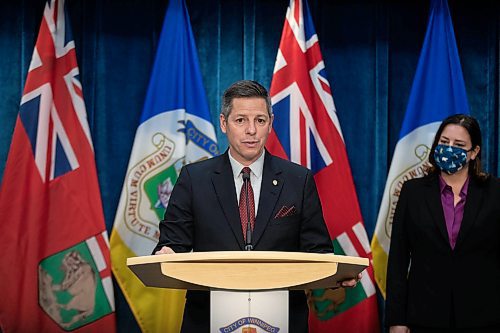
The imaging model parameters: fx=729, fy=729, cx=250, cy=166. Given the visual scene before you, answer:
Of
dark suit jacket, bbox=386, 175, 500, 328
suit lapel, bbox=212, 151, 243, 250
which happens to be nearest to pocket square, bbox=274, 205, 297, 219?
suit lapel, bbox=212, 151, 243, 250

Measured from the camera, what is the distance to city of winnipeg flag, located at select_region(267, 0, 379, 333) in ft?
13.4

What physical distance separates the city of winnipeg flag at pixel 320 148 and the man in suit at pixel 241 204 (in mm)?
1660

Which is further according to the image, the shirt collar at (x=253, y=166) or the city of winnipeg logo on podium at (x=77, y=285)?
the city of winnipeg logo on podium at (x=77, y=285)

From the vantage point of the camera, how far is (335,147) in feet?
13.6

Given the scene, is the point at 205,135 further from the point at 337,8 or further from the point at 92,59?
the point at 337,8

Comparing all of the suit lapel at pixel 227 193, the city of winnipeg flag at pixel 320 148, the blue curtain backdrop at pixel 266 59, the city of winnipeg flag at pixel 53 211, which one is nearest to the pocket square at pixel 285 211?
the suit lapel at pixel 227 193

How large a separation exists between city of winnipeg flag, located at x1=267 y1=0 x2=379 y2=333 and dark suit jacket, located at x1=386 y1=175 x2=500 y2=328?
752 mm

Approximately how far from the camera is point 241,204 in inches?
90.2

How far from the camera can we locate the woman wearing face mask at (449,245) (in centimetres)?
321

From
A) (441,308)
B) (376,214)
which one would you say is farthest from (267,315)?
(376,214)

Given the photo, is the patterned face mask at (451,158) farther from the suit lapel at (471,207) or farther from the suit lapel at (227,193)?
the suit lapel at (227,193)

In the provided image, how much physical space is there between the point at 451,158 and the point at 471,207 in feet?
0.78

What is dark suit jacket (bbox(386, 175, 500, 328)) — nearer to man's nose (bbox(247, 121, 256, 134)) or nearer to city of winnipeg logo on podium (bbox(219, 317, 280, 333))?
man's nose (bbox(247, 121, 256, 134))

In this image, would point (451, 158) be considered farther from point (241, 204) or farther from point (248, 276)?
point (248, 276)
